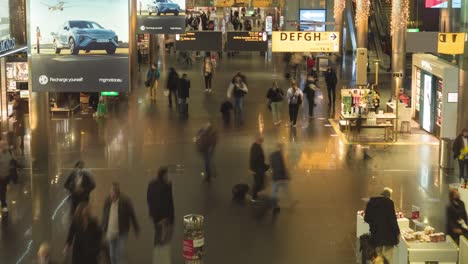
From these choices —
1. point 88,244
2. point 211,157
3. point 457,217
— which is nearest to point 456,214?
point 457,217

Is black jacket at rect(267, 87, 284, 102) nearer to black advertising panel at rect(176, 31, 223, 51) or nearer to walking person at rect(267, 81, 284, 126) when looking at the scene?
walking person at rect(267, 81, 284, 126)

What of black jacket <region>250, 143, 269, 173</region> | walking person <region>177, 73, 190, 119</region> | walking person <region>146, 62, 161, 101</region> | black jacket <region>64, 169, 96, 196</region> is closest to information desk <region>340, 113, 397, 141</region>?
walking person <region>177, 73, 190, 119</region>

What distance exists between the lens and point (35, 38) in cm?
1307

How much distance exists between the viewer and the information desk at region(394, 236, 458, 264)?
11.9m

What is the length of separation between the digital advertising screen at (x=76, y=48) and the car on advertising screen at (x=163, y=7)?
15.6 m

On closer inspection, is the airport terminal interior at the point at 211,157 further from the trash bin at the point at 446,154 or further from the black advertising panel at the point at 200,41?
the black advertising panel at the point at 200,41

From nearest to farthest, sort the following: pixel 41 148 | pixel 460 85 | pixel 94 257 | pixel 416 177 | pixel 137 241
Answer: pixel 94 257 < pixel 137 241 < pixel 41 148 < pixel 416 177 < pixel 460 85

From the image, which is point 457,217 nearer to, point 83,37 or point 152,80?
point 83,37

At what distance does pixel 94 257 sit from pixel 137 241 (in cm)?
253

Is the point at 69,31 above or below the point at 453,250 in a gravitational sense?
above

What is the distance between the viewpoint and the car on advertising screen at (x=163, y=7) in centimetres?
2866

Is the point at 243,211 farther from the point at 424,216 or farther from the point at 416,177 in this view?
the point at 416,177

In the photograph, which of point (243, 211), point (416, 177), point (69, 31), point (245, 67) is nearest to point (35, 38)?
point (69, 31)

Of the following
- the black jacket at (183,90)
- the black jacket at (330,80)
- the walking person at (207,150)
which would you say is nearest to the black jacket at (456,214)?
the walking person at (207,150)
